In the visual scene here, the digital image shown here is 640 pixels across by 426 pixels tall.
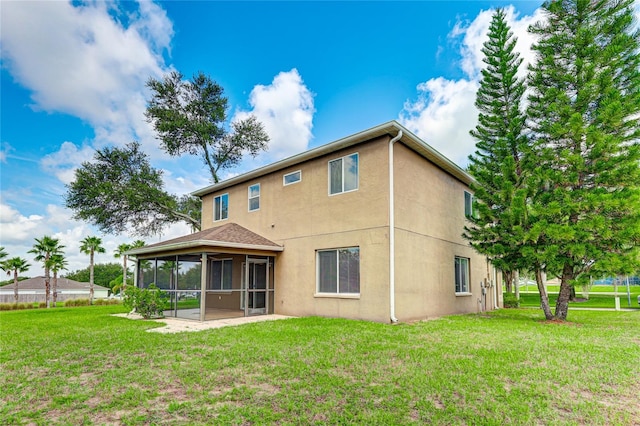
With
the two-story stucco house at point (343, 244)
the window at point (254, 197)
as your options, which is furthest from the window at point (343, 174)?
the window at point (254, 197)

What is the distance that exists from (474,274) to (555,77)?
7.78 meters

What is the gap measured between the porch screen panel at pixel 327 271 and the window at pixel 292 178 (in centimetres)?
282

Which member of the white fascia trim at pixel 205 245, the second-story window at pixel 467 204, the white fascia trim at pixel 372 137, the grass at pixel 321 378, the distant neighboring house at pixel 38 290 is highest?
the white fascia trim at pixel 372 137

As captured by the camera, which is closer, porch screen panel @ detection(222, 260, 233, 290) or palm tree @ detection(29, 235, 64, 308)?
porch screen panel @ detection(222, 260, 233, 290)

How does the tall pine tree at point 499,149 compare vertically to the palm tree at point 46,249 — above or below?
above

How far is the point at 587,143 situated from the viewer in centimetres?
1040

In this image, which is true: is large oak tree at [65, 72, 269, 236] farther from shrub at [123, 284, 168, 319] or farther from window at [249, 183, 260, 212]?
shrub at [123, 284, 168, 319]

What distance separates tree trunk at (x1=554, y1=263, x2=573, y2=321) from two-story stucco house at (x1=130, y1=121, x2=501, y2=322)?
312 cm

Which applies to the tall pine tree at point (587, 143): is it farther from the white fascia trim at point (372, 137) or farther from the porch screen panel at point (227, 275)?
the porch screen panel at point (227, 275)

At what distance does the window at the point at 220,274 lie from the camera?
15001mm

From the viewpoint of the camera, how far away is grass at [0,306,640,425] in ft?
12.5

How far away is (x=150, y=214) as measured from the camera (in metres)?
23.7

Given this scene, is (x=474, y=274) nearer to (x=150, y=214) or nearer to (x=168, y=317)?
(x=168, y=317)

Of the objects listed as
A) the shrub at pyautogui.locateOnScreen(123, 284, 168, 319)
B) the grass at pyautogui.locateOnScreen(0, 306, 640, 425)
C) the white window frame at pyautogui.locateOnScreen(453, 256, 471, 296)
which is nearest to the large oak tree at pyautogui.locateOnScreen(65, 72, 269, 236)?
the shrub at pyautogui.locateOnScreen(123, 284, 168, 319)
